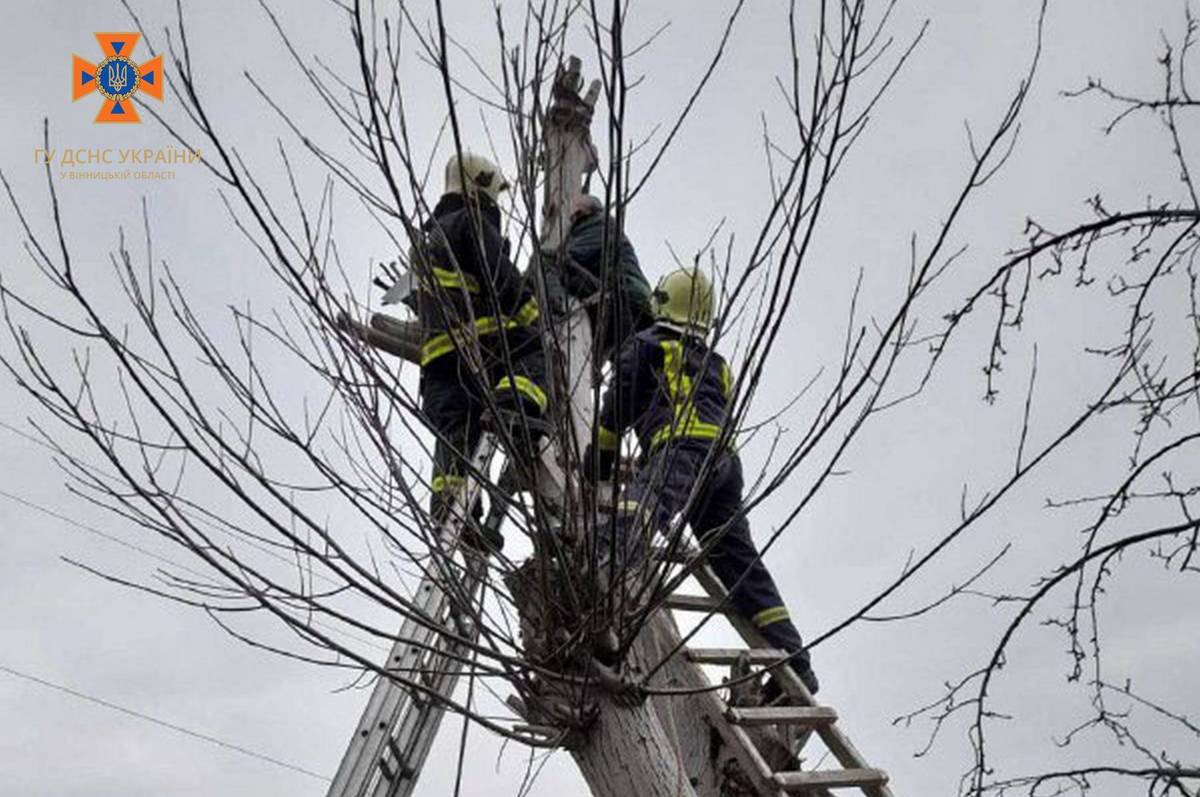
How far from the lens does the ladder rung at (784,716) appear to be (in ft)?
9.05

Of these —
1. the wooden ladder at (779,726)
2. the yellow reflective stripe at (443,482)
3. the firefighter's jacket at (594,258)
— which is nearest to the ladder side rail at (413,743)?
the yellow reflective stripe at (443,482)

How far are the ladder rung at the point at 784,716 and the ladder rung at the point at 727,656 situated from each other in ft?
0.66

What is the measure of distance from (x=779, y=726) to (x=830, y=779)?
40cm

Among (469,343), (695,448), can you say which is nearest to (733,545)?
(695,448)

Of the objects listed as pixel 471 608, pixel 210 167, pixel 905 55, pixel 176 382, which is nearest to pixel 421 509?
pixel 471 608

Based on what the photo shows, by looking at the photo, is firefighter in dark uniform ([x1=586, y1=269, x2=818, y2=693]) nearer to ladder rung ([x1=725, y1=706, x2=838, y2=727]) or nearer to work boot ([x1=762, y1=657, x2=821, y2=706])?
work boot ([x1=762, y1=657, x2=821, y2=706])

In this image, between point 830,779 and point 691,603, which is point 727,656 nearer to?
point 691,603

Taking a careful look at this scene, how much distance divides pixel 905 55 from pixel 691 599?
2.21 m

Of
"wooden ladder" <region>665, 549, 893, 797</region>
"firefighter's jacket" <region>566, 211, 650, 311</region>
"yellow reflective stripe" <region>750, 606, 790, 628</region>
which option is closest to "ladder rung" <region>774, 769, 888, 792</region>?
"wooden ladder" <region>665, 549, 893, 797</region>

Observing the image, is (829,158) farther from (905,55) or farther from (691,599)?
(691,599)

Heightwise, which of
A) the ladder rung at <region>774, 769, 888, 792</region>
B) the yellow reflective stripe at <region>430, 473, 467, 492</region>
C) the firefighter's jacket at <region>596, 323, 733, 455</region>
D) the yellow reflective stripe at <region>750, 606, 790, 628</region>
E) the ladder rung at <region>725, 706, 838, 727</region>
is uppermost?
the firefighter's jacket at <region>596, 323, 733, 455</region>

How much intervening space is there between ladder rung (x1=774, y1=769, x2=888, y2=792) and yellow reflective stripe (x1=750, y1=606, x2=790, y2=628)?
72cm

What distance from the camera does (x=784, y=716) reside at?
2836mm

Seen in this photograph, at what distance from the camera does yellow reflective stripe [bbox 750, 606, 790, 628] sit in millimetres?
3441
